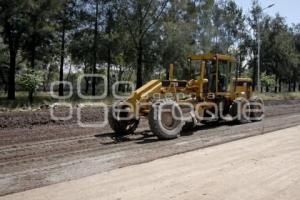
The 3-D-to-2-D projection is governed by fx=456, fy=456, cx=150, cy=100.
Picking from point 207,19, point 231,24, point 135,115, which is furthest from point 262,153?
point 231,24

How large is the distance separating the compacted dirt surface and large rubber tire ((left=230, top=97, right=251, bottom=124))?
446mm

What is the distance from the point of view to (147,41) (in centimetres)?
4100

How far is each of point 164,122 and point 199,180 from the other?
5667 mm

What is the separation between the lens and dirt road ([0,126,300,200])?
24.9 feet

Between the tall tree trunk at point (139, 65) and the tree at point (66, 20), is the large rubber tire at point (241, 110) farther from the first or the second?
the tree at point (66, 20)

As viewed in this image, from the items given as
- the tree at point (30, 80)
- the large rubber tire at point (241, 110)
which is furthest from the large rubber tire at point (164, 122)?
the tree at point (30, 80)

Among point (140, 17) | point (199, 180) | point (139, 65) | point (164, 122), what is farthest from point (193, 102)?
point (139, 65)

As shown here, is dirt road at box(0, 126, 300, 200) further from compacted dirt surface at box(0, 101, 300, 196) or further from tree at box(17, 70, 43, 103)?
tree at box(17, 70, 43, 103)

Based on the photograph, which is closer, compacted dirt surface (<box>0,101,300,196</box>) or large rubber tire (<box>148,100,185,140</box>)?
compacted dirt surface (<box>0,101,300,196</box>)

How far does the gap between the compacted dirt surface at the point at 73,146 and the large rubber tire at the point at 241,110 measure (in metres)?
0.45

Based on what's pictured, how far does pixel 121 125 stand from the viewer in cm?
1502

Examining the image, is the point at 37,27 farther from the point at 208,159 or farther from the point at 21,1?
the point at 208,159

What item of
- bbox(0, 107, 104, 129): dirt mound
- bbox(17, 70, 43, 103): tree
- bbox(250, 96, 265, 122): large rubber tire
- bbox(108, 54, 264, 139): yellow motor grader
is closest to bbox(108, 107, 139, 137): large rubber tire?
bbox(108, 54, 264, 139): yellow motor grader

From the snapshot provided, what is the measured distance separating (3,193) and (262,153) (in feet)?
21.4
